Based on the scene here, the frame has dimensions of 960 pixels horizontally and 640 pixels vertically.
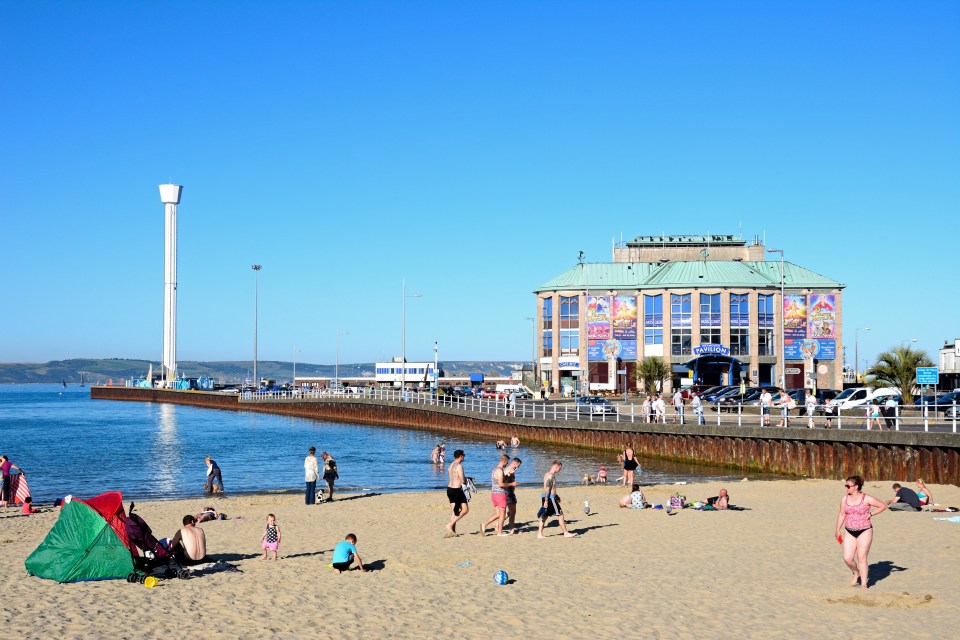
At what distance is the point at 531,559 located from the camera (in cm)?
1727

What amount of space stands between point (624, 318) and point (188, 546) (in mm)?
77332

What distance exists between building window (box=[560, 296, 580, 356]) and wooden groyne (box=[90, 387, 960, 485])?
25.4m

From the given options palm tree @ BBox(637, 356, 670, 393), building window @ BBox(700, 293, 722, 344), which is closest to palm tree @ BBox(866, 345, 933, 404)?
palm tree @ BBox(637, 356, 670, 393)

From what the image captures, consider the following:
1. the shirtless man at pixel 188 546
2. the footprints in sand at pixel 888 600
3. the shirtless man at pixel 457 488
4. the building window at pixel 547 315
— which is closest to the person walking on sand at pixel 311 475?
the shirtless man at pixel 457 488

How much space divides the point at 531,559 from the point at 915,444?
17.1m

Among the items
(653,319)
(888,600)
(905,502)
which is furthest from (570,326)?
(888,600)

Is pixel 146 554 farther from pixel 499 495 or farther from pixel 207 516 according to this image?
pixel 207 516

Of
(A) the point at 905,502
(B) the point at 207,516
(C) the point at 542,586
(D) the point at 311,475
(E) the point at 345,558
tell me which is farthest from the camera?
(D) the point at 311,475

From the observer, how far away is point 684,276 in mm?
92125

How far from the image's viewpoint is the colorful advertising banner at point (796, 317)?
292ft

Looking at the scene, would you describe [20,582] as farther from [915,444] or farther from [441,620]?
[915,444]

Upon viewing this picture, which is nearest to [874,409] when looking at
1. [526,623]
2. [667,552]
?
[667,552]

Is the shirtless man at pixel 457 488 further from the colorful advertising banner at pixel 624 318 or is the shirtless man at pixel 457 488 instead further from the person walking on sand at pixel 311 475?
the colorful advertising banner at pixel 624 318

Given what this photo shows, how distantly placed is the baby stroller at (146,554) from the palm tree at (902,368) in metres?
44.2
